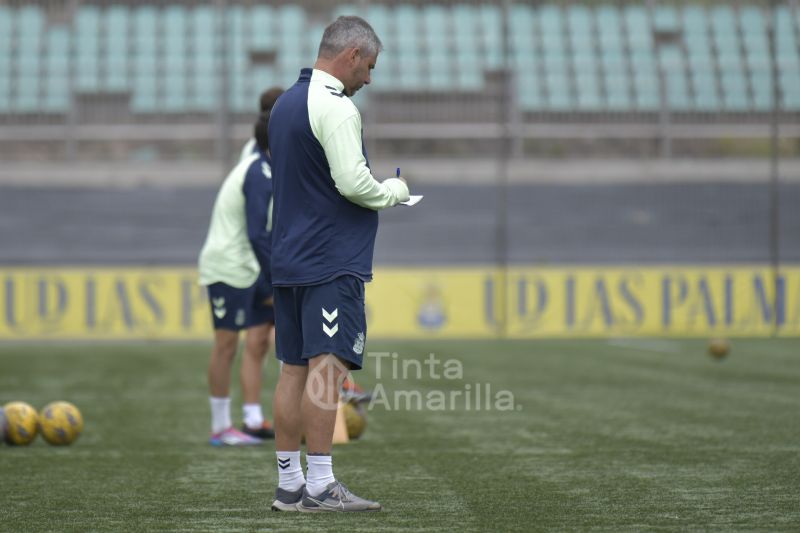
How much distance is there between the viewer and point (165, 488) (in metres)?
5.90

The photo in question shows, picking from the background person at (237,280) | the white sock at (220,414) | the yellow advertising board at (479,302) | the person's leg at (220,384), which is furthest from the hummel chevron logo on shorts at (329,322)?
the yellow advertising board at (479,302)

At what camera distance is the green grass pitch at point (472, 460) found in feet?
16.6

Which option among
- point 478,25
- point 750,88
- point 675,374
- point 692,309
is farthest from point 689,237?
point 675,374

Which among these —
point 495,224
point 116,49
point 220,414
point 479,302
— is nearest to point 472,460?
point 220,414

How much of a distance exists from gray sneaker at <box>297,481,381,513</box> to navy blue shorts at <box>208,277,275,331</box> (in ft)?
8.54

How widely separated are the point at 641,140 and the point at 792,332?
4.18 metres

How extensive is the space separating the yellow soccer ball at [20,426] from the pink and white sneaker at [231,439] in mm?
1033

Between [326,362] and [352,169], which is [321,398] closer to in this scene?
[326,362]

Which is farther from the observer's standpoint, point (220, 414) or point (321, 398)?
point (220, 414)

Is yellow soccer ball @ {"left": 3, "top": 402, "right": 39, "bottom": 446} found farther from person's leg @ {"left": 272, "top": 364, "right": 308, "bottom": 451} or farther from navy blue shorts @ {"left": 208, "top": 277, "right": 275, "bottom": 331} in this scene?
person's leg @ {"left": 272, "top": 364, "right": 308, "bottom": 451}

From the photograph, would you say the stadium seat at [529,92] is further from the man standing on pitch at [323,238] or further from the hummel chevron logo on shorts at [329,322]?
the hummel chevron logo on shorts at [329,322]

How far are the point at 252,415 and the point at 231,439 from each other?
0.90 ft

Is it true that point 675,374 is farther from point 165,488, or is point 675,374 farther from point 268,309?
point 165,488

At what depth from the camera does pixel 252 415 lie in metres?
7.89
